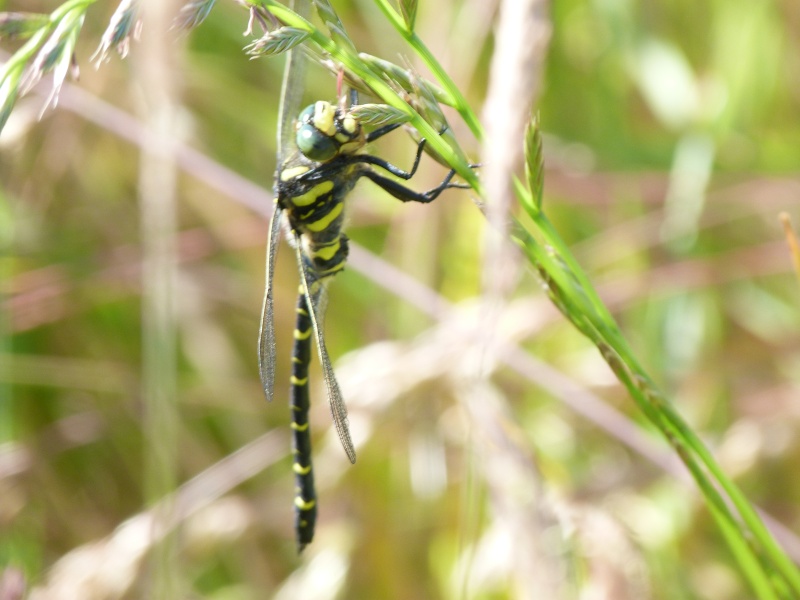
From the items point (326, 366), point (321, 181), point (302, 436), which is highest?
point (321, 181)

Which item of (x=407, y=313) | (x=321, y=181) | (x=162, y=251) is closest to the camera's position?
(x=162, y=251)

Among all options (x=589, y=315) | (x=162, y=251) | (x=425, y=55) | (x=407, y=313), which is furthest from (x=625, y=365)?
(x=407, y=313)

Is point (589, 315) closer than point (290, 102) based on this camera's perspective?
Yes

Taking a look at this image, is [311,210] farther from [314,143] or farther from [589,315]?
[589,315]

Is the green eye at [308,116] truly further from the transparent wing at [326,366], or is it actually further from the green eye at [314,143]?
the transparent wing at [326,366]

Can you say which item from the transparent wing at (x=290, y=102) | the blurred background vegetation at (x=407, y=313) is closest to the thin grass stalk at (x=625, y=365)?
the transparent wing at (x=290, y=102)

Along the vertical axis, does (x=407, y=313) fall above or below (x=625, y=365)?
below

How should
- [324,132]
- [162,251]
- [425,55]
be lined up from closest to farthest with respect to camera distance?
[425,55]
[162,251]
[324,132]
